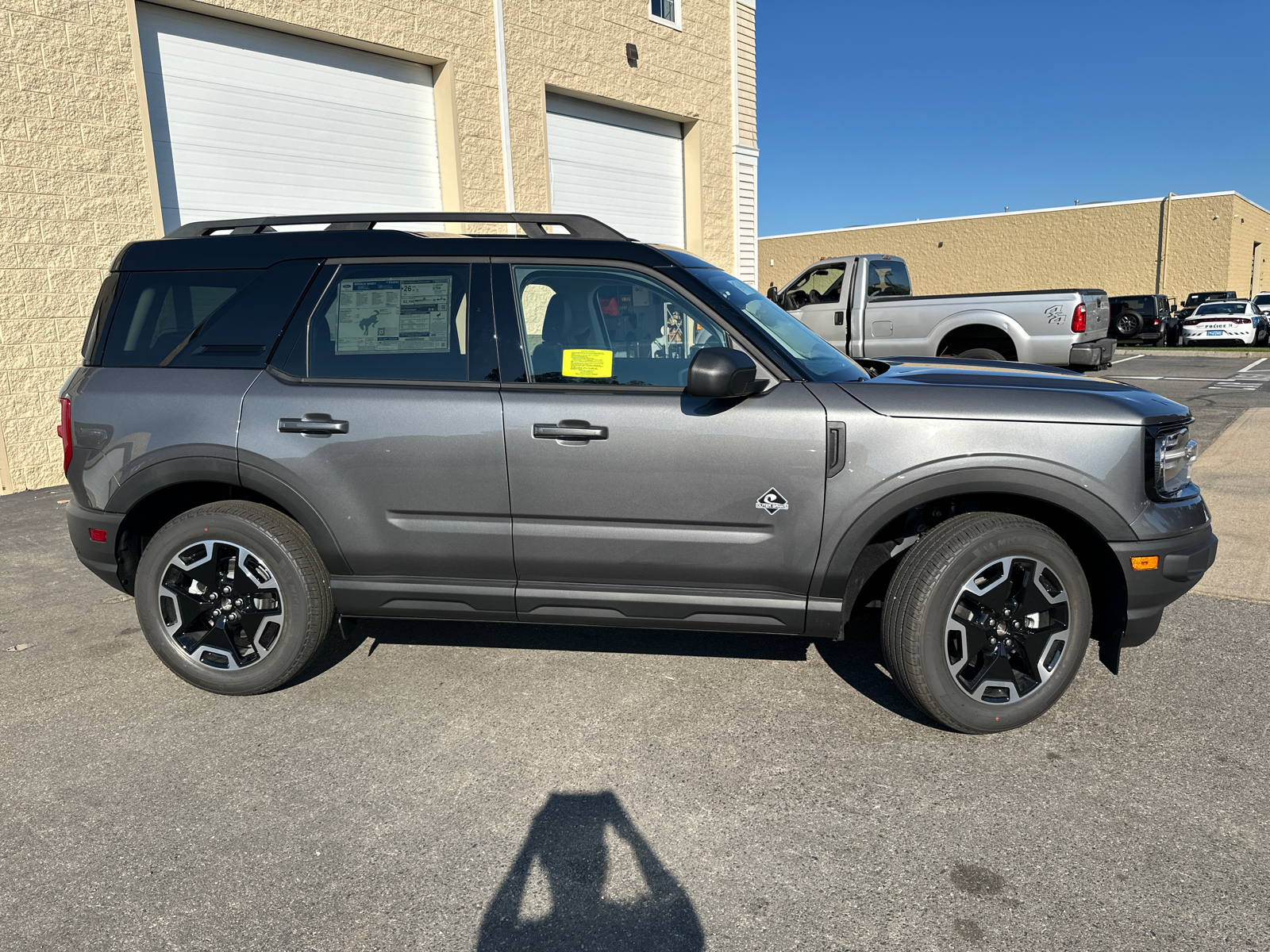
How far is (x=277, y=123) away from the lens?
9.48 metres

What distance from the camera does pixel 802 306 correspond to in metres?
11.9

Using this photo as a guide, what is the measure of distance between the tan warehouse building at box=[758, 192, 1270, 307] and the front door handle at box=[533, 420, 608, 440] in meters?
47.0

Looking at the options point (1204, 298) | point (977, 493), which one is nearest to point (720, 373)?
point (977, 493)

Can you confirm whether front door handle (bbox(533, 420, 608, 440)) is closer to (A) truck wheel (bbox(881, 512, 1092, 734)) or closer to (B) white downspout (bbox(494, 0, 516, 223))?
(A) truck wheel (bbox(881, 512, 1092, 734))

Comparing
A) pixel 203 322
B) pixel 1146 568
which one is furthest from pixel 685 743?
pixel 203 322

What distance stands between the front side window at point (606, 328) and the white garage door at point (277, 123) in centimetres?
706

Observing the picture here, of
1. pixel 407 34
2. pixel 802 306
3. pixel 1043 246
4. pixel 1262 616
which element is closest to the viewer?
pixel 1262 616

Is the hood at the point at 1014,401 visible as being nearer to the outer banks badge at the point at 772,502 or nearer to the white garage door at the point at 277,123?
the outer banks badge at the point at 772,502

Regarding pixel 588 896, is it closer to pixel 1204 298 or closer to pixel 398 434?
pixel 398 434

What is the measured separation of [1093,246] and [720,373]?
50.4 metres

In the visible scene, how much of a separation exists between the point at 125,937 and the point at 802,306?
10882 mm

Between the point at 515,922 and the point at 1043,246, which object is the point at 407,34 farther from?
the point at 1043,246

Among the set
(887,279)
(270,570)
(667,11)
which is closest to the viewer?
(270,570)

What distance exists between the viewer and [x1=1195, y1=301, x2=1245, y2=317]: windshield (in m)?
28.8
